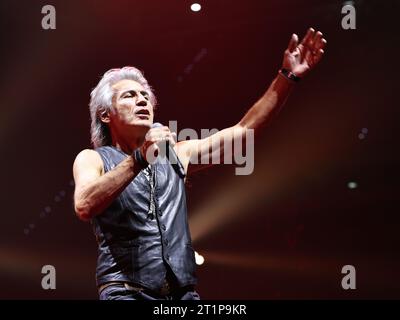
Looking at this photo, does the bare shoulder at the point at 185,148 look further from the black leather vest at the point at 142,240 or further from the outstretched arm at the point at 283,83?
the black leather vest at the point at 142,240

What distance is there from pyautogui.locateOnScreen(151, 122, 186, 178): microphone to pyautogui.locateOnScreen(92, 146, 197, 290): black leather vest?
11cm

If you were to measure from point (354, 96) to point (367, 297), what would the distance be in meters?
1.42

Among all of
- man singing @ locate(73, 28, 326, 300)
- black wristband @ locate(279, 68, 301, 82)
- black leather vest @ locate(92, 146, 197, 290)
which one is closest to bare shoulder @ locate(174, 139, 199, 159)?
man singing @ locate(73, 28, 326, 300)

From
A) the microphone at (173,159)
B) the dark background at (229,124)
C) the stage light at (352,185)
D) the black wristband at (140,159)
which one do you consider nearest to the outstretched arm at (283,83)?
the microphone at (173,159)

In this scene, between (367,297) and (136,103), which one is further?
(367,297)

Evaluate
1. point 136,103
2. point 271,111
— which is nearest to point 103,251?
point 136,103

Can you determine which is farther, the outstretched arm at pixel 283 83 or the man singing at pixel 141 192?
the outstretched arm at pixel 283 83

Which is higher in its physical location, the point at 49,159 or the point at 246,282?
the point at 49,159

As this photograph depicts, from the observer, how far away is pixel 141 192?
2.19m

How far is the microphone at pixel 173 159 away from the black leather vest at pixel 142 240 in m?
0.11

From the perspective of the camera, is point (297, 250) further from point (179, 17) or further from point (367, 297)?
point (179, 17)

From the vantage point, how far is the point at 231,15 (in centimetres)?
423

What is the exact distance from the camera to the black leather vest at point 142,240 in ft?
6.72

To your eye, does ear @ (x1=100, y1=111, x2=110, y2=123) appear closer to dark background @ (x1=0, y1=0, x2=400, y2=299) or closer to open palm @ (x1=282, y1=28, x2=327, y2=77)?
open palm @ (x1=282, y1=28, x2=327, y2=77)
